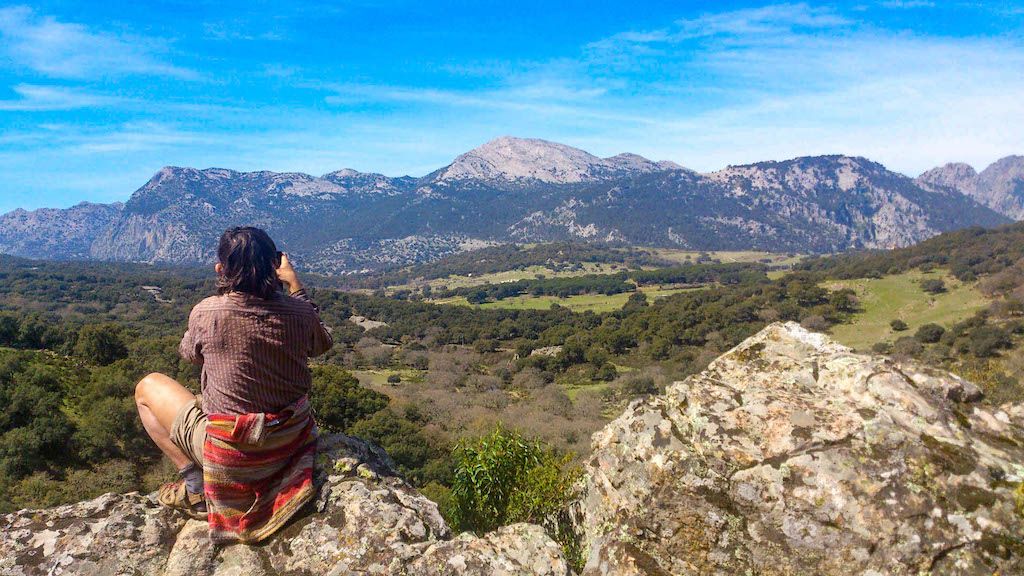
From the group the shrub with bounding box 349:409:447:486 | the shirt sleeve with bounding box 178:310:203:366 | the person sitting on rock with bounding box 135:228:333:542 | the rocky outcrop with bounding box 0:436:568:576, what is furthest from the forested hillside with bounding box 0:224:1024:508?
the shirt sleeve with bounding box 178:310:203:366

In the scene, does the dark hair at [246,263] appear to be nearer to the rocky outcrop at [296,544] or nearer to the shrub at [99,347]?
the rocky outcrop at [296,544]

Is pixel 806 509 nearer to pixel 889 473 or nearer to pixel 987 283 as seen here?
pixel 889 473

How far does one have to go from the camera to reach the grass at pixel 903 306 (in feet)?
195

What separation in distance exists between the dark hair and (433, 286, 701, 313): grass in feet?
396

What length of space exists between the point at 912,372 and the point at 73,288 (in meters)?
191

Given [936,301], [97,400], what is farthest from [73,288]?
[936,301]

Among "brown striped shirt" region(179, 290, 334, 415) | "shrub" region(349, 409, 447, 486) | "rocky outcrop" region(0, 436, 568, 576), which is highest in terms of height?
"brown striped shirt" region(179, 290, 334, 415)

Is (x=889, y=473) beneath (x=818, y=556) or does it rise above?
above

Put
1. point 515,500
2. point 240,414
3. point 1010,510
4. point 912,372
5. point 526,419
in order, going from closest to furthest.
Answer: point 1010,510 → point 240,414 → point 912,372 → point 515,500 → point 526,419

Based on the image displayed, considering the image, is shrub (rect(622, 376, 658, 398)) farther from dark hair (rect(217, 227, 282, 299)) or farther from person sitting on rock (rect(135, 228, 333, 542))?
dark hair (rect(217, 227, 282, 299))

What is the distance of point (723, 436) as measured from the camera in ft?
14.4

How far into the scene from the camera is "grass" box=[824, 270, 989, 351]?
5956 centimetres

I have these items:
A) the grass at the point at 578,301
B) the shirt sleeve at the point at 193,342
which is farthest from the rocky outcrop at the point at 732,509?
the grass at the point at 578,301

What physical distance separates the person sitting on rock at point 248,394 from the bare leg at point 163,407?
111mm
